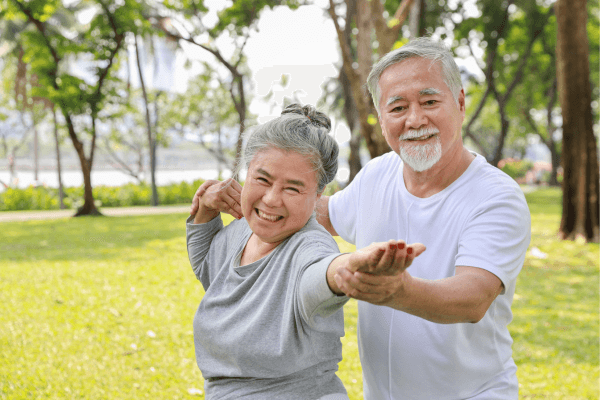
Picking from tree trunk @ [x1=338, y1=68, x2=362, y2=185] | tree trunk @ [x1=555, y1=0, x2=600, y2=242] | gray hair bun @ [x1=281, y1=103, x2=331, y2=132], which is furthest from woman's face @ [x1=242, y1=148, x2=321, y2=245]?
tree trunk @ [x1=338, y1=68, x2=362, y2=185]

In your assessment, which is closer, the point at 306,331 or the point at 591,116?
the point at 306,331

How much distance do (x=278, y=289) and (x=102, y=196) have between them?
2324cm

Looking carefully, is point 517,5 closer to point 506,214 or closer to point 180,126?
point 506,214

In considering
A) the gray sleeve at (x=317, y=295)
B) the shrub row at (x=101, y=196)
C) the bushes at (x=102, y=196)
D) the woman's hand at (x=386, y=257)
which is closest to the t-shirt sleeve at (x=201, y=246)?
the gray sleeve at (x=317, y=295)

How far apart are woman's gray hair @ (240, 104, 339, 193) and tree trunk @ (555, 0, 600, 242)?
940 cm

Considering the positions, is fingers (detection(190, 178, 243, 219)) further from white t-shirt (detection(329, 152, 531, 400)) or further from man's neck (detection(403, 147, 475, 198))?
man's neck (detection(403, 147, 475, 198))

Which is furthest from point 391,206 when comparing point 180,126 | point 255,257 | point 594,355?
point 180,126

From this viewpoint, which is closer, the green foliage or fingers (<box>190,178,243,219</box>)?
fingers (<box>190,178,243,219</box>)

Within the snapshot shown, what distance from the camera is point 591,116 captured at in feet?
31.9

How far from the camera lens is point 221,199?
7.14ft

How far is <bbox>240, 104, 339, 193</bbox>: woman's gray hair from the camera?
5.91 feet

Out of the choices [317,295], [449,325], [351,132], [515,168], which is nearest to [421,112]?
[449,325]

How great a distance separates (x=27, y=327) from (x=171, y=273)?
2.79 m

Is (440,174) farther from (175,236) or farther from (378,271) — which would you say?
(175,236)
